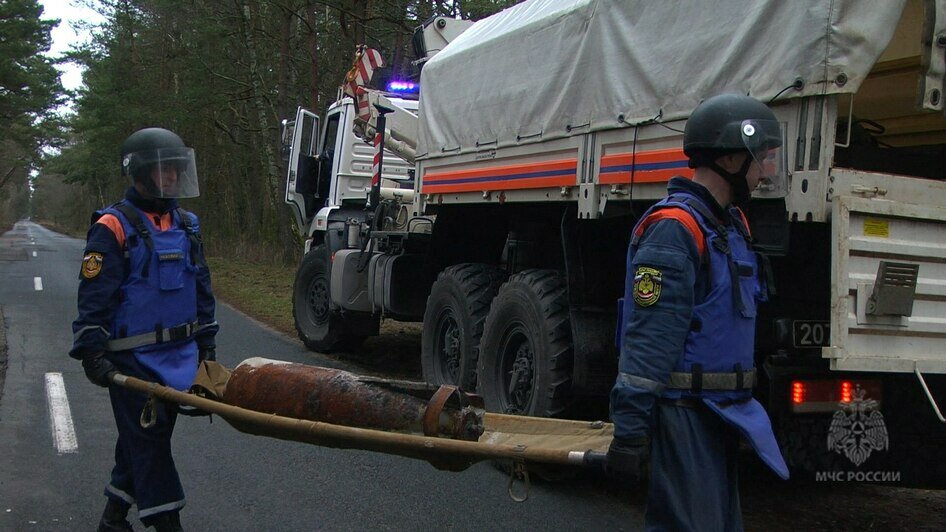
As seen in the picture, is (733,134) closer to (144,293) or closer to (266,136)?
(144,293)

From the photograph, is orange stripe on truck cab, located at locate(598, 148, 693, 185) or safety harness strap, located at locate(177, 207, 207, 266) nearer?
safety harness strap, located at locate(177, 207, 207, 266)

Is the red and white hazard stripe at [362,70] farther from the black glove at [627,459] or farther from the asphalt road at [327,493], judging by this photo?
the black glove at [627,459]

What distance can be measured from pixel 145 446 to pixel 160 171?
1237mm

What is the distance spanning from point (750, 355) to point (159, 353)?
2624 millimetres

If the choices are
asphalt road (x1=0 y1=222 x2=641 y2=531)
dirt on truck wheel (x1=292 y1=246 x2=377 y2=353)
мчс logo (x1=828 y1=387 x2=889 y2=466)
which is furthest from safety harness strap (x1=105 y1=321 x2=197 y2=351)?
dirt on truck wheel (x1=292 y1=246 x2=377 y2=353)

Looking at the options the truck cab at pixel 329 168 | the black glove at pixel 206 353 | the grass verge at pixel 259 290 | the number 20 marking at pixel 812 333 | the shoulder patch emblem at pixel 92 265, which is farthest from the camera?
the grass verge at pixel 259 290

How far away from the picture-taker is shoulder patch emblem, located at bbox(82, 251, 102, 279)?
3834 mm

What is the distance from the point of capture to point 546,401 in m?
5.53

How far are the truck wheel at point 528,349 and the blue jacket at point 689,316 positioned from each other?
2524 mm

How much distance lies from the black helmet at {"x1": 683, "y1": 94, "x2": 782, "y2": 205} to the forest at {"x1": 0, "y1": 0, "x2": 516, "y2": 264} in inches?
305

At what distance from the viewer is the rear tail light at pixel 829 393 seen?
161 inches

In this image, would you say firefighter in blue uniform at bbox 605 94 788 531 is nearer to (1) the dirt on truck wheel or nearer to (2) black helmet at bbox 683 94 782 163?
(2) black helmet at bbox 683 94 782 163

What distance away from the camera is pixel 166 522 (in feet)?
13.3

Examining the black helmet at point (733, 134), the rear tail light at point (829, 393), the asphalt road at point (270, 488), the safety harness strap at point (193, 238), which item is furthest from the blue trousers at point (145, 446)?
the rear tail light at point (829, 393)
